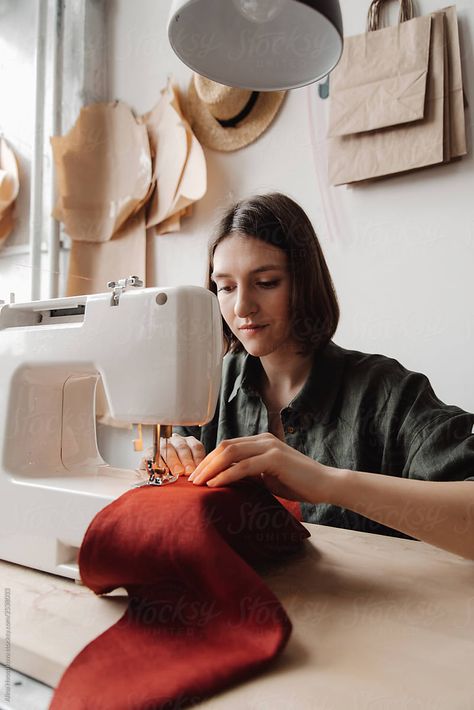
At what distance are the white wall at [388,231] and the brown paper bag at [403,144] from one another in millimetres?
62

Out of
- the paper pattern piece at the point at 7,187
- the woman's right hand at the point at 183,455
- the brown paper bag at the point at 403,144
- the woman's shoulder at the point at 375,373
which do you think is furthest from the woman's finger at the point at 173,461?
the paper pattern piece at the point at 7,187

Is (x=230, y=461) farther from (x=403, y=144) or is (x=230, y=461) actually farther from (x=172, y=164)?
(x=172, y=164)

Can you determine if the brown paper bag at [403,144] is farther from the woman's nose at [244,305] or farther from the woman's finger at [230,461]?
the woman's finger at [230,461]

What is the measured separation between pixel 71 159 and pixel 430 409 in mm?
1729

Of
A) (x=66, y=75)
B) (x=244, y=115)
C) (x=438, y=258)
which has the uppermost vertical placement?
(x=66, y=75)

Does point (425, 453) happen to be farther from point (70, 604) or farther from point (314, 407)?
point (70, 604)

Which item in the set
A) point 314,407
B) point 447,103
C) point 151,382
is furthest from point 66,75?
point 151,382

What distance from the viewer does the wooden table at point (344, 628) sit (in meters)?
0.46

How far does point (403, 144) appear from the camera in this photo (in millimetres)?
1634

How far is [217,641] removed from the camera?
1.74 feet

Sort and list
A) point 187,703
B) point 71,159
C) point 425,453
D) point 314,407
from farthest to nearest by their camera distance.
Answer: point 71,159 → point 314,407 → point 425,453 → point 187,703

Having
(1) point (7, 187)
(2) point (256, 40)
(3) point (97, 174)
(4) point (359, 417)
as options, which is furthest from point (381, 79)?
(1) point (7, 187)

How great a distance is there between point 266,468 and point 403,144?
1226mm

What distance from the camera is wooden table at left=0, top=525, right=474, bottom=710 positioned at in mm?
462
